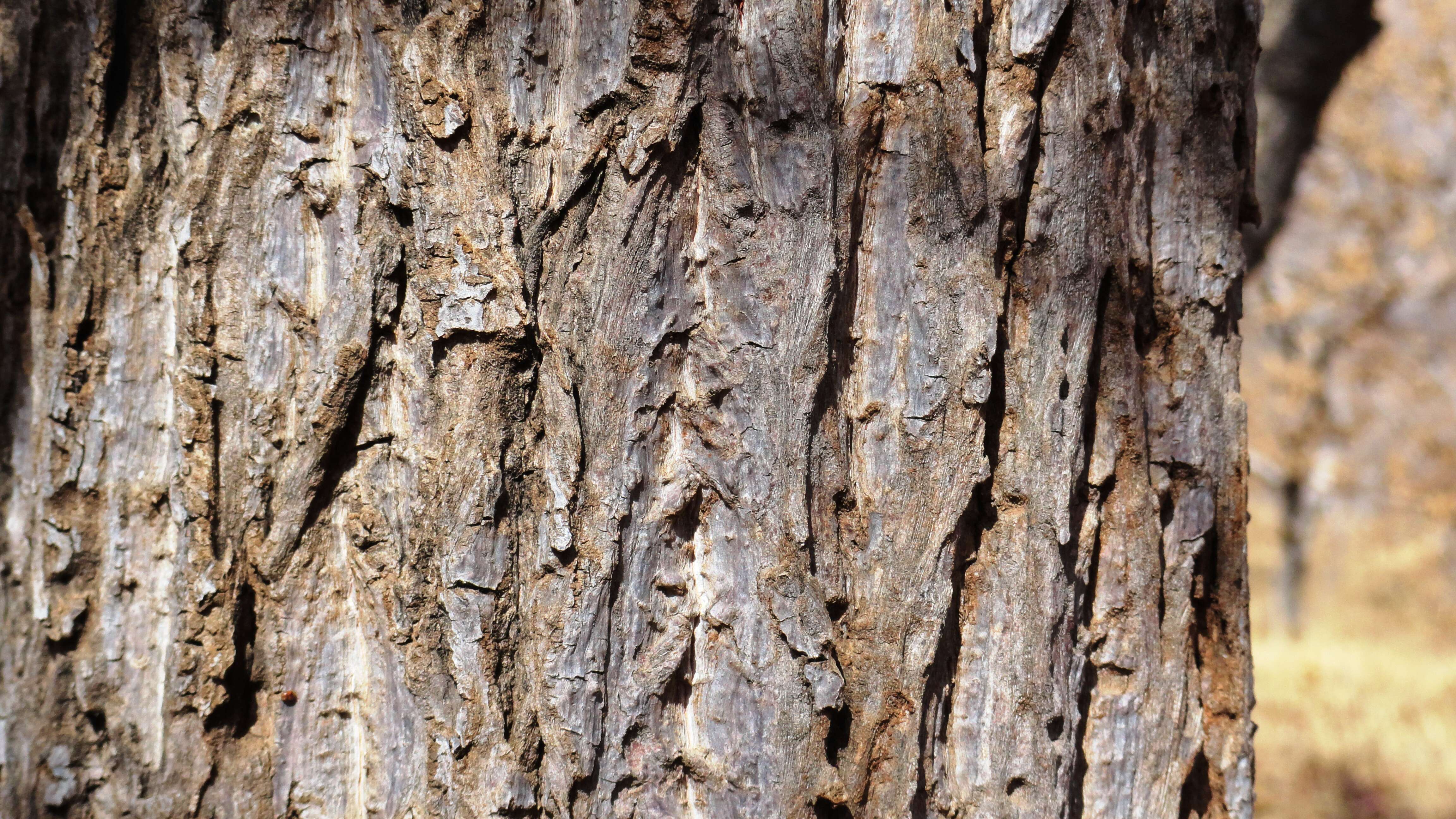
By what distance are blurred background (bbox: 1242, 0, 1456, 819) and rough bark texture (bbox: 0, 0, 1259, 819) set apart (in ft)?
12.7

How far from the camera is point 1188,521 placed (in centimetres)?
127

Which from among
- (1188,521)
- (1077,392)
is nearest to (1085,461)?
(1077,392)

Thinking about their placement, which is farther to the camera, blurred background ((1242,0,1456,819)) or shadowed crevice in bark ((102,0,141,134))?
blurred background ((1242,0,1456,819))

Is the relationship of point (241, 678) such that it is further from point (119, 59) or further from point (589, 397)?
point (119, 59)

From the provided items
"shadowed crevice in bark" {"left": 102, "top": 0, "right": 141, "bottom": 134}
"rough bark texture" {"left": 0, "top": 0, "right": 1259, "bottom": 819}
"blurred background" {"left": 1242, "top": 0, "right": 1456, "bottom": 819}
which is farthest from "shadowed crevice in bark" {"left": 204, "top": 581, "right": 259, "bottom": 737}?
"blurred background" {"left": 1242, "top": 0, "right": 1456, "bottom": 819}

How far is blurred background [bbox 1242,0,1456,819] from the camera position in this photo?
4648 millimetres

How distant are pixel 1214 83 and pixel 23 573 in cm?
174

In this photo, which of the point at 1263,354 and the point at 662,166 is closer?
the point at 662,166

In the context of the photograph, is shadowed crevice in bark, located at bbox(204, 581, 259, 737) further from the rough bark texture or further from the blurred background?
the blurred background

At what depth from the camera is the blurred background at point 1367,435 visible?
4648 mm

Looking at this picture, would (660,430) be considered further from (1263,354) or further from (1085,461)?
(1263,354)

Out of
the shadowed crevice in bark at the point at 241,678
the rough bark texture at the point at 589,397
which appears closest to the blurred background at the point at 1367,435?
the rough bark texture at the point at 589,397

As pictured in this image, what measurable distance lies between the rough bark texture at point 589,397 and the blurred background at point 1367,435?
387 cm

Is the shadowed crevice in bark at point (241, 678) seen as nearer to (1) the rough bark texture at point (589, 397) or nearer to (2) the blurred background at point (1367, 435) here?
(1) the rough bark texture at point (589, 397)
